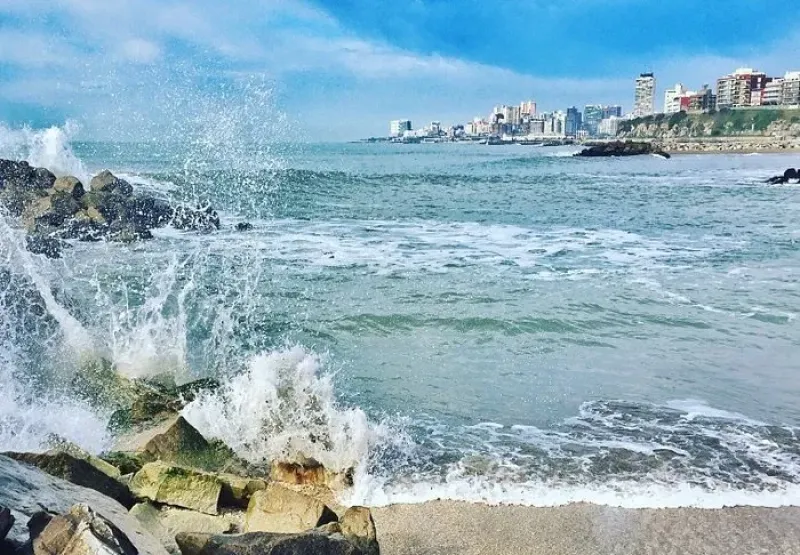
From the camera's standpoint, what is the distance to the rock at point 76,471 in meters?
4.91

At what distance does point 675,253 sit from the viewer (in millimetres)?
18547

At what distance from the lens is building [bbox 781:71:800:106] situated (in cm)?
15000

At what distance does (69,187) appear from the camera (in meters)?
21.9

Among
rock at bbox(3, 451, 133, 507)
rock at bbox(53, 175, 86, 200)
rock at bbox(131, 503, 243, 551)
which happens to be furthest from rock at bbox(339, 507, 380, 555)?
rock at bbox(53, 175, 86, 200)

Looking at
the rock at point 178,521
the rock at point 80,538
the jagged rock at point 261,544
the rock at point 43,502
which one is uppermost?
the rock at point 80,538

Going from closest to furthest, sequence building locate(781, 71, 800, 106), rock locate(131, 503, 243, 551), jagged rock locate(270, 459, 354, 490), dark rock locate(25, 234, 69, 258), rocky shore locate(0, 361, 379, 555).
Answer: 1. rocky shore locate(0, 361, 379, 555)
2. rock locate(131, 503, 243, 551)
3. jagged rock locate(270, 459, 354, 490)
4. dark rock locate(25, 234, 69, 258)
5. building locate(781, 71, 800, 106)

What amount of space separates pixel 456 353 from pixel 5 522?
7168 millimetres

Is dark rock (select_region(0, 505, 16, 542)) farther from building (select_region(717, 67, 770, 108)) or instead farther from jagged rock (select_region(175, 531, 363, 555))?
building (select_region(717, 67, 770, 108))

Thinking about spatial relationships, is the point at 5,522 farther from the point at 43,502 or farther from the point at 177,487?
the point at 177,487

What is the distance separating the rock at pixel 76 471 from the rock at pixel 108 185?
20087mm

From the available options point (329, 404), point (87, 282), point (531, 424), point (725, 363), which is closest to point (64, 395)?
point (329, 404)

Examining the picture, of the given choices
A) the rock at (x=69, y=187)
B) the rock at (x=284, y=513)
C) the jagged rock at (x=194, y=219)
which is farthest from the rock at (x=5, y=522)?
the rock at (x=69, y=187)

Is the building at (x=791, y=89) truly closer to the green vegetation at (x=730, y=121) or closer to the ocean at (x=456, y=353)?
the green vegetation at (x=730, y=121)

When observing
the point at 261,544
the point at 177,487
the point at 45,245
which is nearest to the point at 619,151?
the point at 45,245
